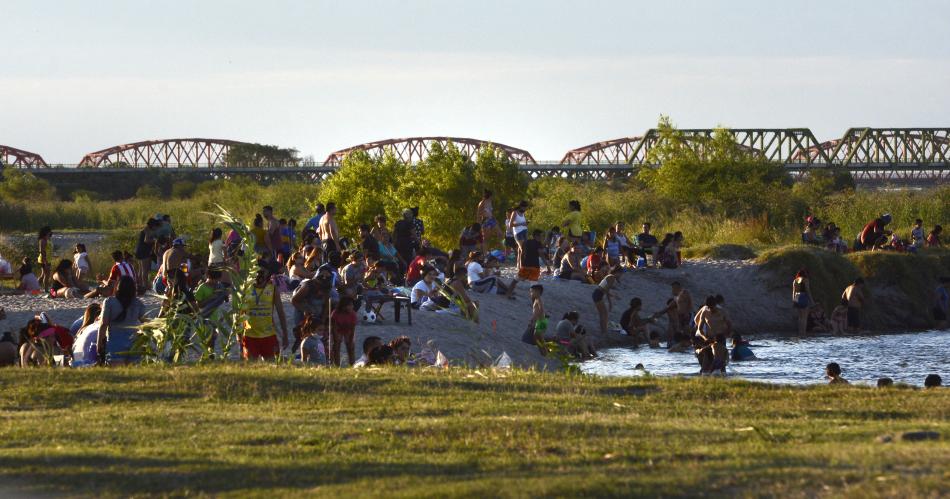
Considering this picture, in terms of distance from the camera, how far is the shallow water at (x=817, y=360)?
20766mm

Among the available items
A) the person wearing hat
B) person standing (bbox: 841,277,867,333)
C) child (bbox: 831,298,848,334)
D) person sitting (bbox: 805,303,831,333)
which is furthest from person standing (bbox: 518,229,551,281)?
the person wearing hat

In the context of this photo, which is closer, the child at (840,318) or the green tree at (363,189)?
the child at (840,318)

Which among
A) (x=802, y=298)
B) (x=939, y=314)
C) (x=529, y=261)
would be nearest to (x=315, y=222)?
(x=529, y=261)

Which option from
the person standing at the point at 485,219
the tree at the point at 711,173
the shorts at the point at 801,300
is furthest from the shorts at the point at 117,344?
the tree at the point at 711,173

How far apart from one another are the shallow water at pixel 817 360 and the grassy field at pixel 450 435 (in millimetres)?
7943

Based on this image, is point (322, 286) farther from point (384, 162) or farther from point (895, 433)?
point (384, 162)

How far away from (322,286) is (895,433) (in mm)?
9009

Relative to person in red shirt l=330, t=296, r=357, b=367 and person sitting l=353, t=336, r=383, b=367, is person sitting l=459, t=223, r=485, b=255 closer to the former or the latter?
person in red shirt l=330, t=296, r=357, b=367

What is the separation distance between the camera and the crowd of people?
1472 centimetres

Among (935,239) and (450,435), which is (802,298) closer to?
(935,239)

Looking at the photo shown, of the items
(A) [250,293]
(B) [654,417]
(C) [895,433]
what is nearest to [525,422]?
(B) [654,417]

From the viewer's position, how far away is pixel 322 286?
648 inches

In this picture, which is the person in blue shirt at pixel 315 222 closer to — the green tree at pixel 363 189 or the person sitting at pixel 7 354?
the person sitting at pixel 7 354

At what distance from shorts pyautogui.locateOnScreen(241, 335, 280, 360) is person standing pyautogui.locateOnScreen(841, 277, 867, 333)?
16.6 metres
